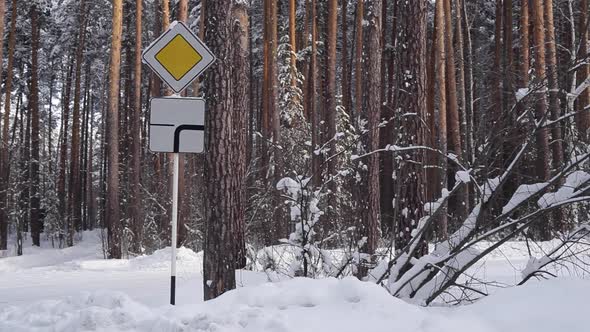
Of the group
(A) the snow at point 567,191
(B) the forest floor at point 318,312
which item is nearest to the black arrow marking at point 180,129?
(B) the forest floor at point 318,312

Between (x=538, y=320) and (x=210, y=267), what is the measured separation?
342cm

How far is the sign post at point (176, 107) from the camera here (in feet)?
17.3

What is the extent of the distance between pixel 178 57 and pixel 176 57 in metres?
0.02

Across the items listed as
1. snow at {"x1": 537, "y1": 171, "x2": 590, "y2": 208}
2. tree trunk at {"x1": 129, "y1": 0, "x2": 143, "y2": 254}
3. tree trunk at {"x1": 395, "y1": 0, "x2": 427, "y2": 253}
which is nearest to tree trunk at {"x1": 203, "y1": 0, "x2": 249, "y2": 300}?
tree trunk at {"x1": 395, "y1": 0, "x2": 427, "y2": 253}

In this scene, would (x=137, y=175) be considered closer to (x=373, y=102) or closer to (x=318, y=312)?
(x=373, y=102)

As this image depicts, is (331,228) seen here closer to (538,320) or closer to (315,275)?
(315,275)

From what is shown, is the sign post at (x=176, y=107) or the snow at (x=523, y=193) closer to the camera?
the snow at (x=523, y=193)

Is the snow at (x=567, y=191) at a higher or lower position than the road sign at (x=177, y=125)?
lower

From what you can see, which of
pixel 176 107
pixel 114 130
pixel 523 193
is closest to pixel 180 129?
pixel 176 107

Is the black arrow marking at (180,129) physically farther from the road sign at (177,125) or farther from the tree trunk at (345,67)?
the tree trunk at (345,67)

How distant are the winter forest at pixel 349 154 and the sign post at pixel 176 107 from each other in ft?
1.69

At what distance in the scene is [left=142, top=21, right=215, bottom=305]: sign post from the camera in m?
5.27

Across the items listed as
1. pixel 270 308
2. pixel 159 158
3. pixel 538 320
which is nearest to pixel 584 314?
pixel 538 320

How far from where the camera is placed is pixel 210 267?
584 centimetres
